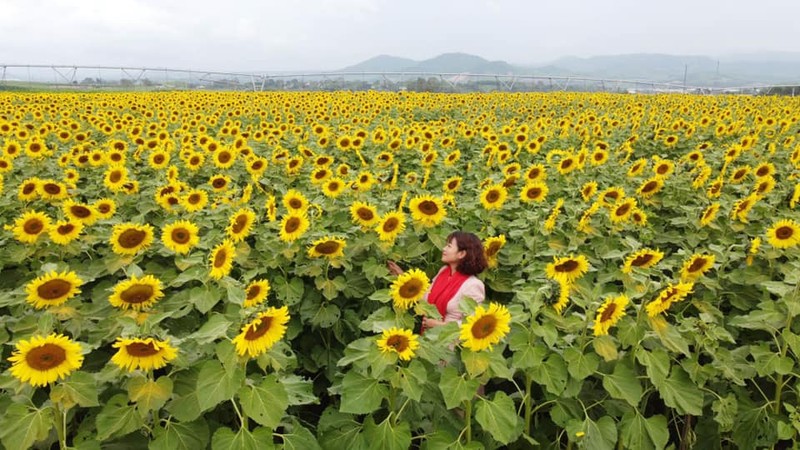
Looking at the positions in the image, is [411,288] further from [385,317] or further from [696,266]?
[696,266]

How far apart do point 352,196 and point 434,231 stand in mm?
1086

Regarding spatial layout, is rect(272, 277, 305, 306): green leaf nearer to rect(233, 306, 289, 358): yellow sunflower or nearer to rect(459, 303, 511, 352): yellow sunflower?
rect(233, 306, 289, 358): yellow sunflower

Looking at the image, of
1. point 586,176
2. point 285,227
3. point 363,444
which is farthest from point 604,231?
point 363,444

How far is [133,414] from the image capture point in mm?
2107

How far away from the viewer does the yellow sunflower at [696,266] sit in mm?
3003

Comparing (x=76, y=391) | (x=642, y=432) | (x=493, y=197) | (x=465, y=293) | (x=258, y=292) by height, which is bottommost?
(x=642, y=432)

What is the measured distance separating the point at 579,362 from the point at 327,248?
68.7 inches

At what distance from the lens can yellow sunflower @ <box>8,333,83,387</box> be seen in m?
2.01

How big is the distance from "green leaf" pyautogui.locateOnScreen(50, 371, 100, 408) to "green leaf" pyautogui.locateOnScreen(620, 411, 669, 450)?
2.21m

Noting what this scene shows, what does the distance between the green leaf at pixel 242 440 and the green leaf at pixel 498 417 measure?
825 mm

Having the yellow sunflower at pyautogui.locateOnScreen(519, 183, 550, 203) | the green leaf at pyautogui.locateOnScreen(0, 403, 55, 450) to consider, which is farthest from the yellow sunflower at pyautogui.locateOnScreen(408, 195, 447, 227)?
the green leaf at pyautogui.locateOnScreen(0, 403, 55, 450)

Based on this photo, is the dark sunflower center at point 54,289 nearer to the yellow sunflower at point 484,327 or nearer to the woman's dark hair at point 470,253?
the yellow sunflower at point 484,327

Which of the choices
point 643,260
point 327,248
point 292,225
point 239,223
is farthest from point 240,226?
point 643,260

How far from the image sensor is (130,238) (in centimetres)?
338
